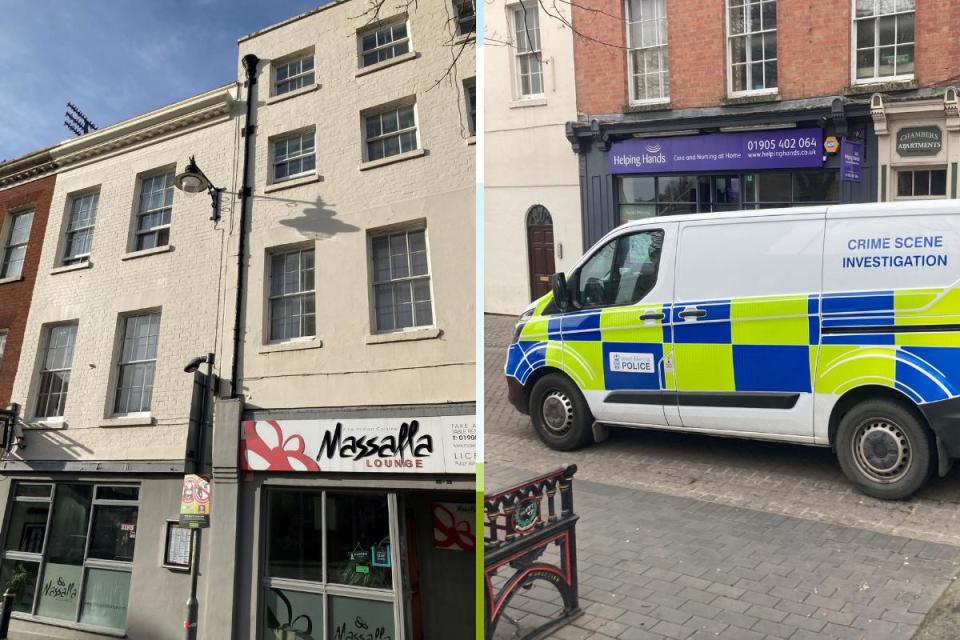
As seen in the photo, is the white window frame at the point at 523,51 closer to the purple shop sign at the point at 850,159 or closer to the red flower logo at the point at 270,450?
the purple shop sign at the point at 850,159

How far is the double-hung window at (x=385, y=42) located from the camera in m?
1.72

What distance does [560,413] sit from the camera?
1019 mm

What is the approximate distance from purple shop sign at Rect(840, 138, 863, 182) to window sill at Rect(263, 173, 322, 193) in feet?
4.47

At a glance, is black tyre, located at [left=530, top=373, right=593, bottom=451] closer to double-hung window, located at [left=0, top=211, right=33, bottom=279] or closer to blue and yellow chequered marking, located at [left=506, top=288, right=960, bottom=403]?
blue and yellow chequered marking, located at [left=506, top=288, right=960, bottom=403]

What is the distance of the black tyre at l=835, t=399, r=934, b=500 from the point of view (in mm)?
687

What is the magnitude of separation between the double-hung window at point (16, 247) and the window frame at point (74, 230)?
231 millimetres

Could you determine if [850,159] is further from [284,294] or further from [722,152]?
[284,294]

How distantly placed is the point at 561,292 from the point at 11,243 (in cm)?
245

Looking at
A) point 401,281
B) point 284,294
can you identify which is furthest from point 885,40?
point 284,294

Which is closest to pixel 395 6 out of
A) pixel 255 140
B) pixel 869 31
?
pixel 255 140

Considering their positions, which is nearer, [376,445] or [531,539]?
[531,539]

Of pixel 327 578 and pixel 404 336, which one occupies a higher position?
pixel 404 336

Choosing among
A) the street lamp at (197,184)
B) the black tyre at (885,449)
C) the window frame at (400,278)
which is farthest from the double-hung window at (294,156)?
the black tyre at (885,449)

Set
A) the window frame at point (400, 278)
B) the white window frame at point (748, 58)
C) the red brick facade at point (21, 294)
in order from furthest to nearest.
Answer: the red brick facade at point (21, 294) → the window frame at point (400, 278) → the white window frame at point (748, 58)
